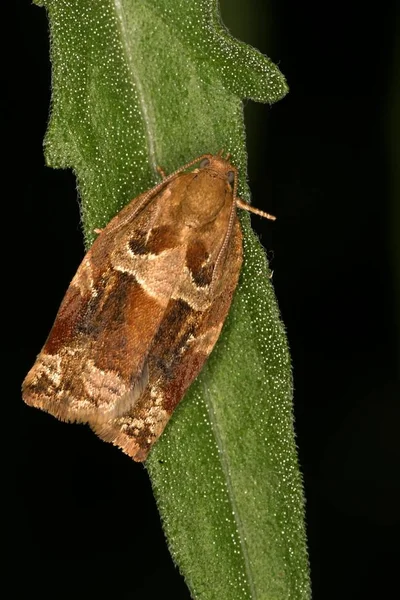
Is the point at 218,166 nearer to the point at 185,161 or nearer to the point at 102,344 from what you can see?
the point at 185,161

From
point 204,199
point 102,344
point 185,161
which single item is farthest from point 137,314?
point 185,161

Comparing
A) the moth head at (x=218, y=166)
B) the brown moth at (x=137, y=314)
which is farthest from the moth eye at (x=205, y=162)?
the brown moth at (x=137, y=314)

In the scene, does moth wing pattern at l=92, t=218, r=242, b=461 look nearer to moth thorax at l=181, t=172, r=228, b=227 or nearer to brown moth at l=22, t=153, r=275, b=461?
brown moth at l=22, t=153, r=275, b=461

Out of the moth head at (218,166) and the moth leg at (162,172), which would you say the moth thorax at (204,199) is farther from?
the moth leg at (162,172)

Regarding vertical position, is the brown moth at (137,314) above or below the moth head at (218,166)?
below

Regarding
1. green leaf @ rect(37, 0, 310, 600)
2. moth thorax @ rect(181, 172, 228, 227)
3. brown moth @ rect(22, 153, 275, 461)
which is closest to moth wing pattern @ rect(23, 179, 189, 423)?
brown moth @ rect(22, 153, 275, 461)

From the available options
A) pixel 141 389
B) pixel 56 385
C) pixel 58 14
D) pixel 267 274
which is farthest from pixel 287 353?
pixel 58 14

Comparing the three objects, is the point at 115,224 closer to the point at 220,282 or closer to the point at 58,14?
the point at 220,282
